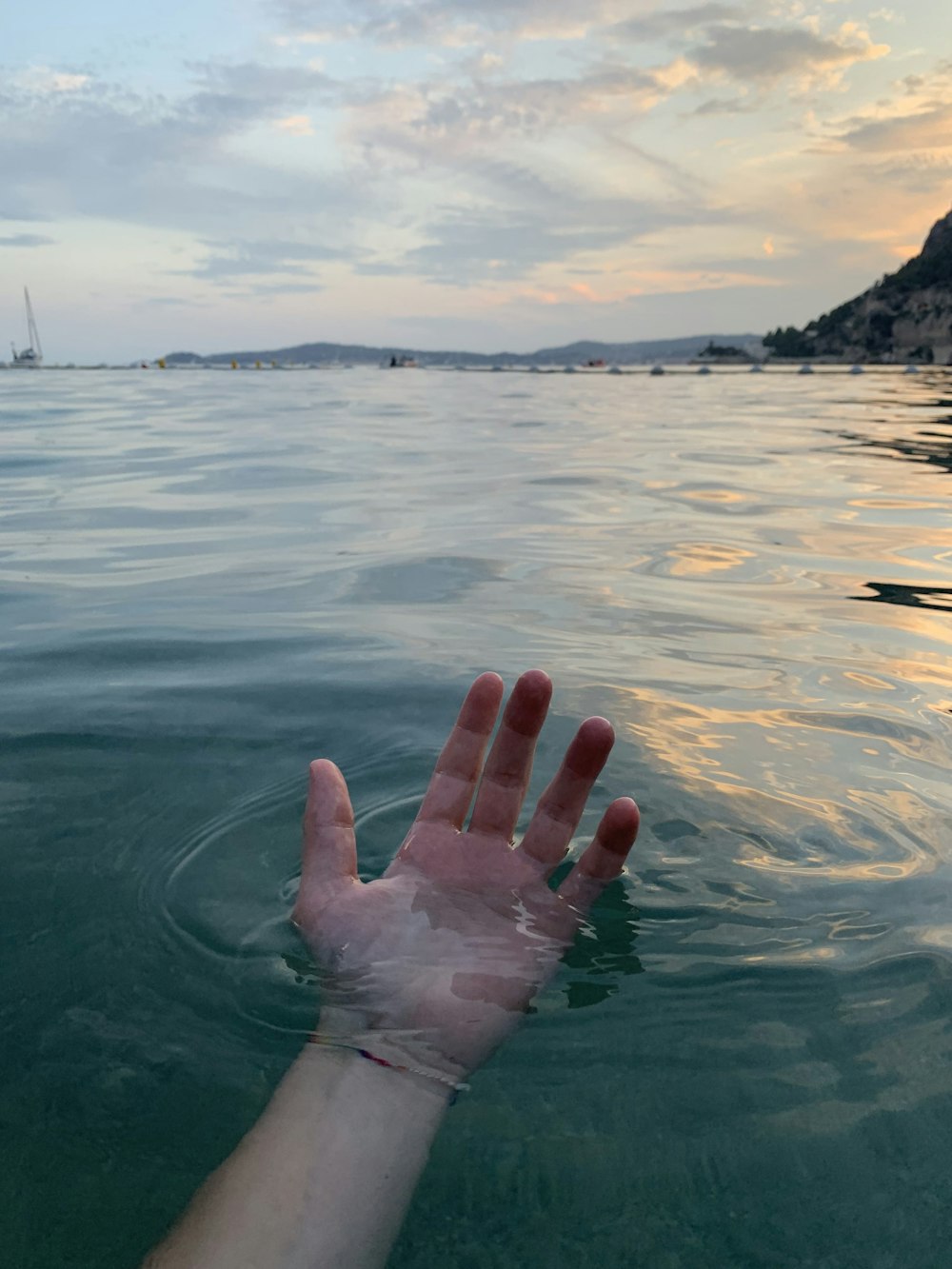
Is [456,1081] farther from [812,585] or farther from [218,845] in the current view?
[812,585]

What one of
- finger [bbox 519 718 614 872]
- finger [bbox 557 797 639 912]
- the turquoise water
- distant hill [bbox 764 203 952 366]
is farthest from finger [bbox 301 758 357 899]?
distant hill [bbox 764 203 952 366]

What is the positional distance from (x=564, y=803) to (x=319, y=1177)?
107 cm

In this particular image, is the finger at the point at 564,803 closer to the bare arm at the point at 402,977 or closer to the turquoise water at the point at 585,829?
the bare arm at the point at 402,977

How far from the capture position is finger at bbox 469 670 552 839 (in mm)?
2461

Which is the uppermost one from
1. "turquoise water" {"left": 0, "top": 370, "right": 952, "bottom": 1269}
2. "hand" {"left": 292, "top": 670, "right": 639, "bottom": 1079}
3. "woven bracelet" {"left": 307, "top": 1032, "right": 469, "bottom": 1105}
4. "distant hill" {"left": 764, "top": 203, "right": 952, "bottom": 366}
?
"distant hill" {"left": 764, "top": 203, "right": 952, "bottom": 366}

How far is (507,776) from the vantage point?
97.7 inches

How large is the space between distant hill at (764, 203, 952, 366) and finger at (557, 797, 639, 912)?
11715 cm

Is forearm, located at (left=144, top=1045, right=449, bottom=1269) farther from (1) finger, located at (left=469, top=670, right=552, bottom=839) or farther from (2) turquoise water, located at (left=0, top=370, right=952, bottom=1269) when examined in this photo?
(1) finger, located at (left=469, top=670, right=552, bottom=839)

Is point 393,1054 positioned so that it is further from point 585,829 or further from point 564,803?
point 585,829

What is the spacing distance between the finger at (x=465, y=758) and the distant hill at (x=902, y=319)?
117 metres

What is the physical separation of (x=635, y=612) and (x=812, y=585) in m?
1.47

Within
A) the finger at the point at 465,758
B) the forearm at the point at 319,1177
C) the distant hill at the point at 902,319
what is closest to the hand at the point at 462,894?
the finger at the point at 465,758

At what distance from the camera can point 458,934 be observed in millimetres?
2205

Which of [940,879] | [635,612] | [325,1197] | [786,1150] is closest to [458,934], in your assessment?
[325,1197]
